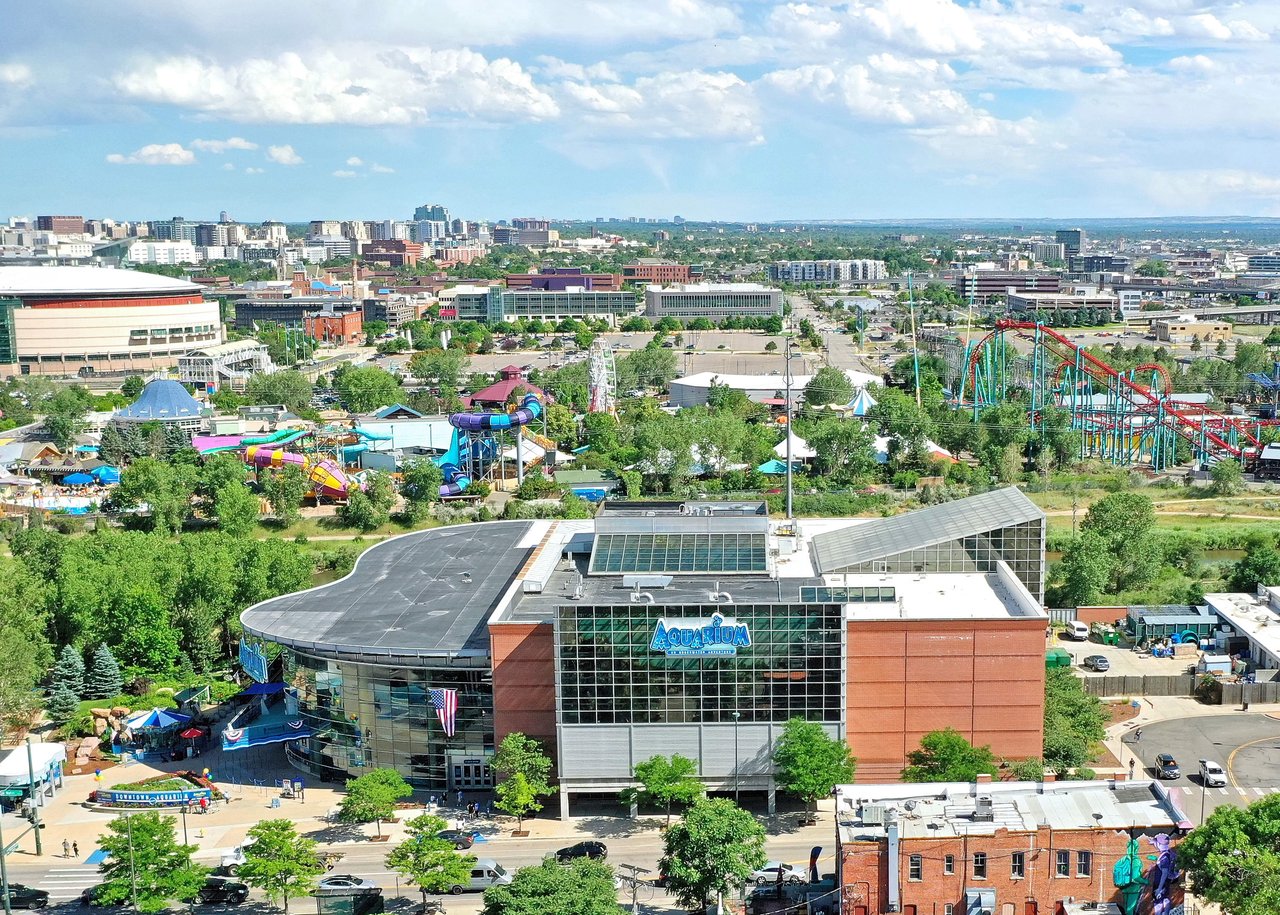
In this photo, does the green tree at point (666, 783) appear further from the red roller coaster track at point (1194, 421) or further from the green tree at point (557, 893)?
the red roller coaster track at point (1194, 421)

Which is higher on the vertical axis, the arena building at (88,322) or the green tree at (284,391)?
the arena building at (88,322)

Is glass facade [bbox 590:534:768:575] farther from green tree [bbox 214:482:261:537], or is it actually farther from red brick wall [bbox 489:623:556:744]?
green tree [bbox 214:482:261:537]

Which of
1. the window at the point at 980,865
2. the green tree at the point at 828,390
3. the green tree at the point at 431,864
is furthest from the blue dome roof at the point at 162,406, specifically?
the window at the point at 980,865

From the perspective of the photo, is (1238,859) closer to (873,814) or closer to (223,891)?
(873,814)

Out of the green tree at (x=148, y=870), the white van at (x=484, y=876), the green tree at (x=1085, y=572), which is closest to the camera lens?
the green tree at (x=148, y=870)

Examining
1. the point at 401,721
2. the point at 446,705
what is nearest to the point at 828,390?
the point at 401,721

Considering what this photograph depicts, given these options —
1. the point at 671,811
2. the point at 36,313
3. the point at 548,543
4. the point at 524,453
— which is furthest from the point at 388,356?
the point at 671,811

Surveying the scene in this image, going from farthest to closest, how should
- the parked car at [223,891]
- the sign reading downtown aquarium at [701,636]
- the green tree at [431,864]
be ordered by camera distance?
1. the sign reading downtown aquarium at [701,636]
2. the parked car at [223,891]
3. the green tree at [431,864]
